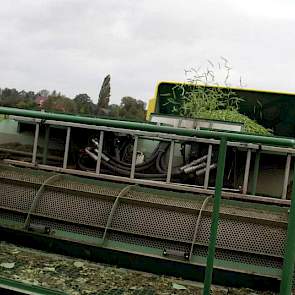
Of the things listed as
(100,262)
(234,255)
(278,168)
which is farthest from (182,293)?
(278,168)

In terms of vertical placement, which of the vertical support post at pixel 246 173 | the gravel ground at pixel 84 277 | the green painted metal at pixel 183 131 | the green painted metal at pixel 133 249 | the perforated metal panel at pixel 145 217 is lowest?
the gravel ground at pixel 84 277

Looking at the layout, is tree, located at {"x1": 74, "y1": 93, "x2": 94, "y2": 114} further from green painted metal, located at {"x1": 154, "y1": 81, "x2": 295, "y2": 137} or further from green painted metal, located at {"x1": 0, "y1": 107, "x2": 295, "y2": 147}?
green painted metal, located at {"x1": 0, "y1": 107, "x2": 295, "y2": 147}

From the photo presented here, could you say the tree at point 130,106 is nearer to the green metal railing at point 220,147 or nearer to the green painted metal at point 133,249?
the green painted metal at point 133,249

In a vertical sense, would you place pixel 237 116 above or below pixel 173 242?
above

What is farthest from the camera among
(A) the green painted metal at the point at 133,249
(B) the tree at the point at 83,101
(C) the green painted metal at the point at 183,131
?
(B) the tree at the point at 83,101

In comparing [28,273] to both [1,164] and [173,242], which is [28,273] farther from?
[1,164]

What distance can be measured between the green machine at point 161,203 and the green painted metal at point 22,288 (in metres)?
0.65

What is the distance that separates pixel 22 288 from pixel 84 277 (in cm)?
47

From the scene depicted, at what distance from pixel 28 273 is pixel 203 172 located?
1.48 metres

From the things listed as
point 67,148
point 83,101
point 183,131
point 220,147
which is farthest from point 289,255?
point 83,101

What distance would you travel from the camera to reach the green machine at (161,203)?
310 centimetres

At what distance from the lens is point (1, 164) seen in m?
4.01

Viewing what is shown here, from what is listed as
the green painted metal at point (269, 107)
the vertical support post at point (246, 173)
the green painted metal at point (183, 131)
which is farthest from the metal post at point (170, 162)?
the green painted metal at point (269, 107)

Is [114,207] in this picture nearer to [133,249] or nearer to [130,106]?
[133,249]
